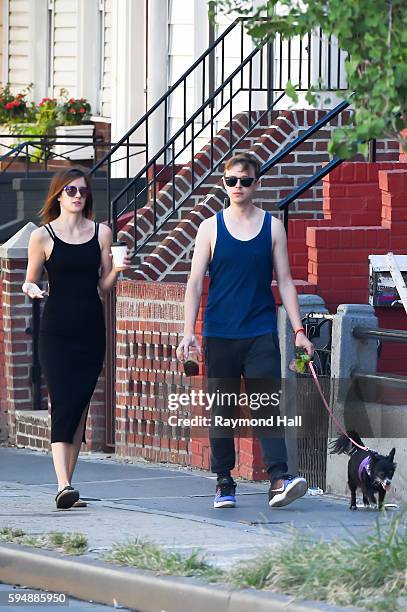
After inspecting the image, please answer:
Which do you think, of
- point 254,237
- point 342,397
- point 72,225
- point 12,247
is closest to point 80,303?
point 72,225

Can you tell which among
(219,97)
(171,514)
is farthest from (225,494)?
(219,97)

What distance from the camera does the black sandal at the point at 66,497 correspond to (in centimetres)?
877

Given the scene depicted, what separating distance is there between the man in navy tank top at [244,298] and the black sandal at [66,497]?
0.96m

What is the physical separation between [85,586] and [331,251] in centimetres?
423

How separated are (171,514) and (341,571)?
2479mm

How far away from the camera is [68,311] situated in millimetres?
8828

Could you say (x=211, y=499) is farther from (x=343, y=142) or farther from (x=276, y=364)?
(x=343, y=142)

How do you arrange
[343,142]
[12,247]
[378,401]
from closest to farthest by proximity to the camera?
[343,142]
[378,401]
[12,247]

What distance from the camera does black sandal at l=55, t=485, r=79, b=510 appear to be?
28.8 feet

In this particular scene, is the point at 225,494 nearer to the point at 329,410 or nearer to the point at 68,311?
the point at 329,410

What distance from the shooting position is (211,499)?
9461 millimetres

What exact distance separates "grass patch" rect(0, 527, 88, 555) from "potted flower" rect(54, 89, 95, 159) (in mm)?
12470

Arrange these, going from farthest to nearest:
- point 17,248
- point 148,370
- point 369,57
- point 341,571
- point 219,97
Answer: point 219,97, point 17,248, point 148,370, point 369,57, point 341,571

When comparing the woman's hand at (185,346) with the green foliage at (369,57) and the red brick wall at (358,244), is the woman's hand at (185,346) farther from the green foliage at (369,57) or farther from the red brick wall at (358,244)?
the red brick wall at (358,244)
